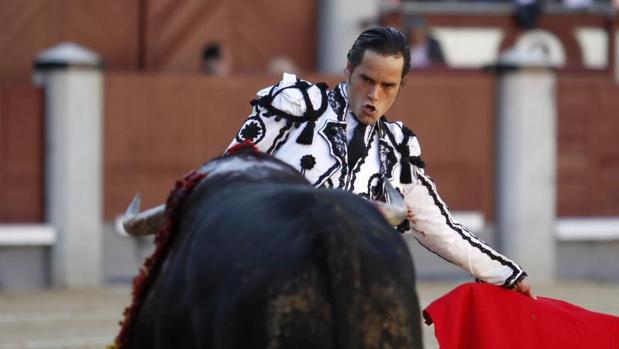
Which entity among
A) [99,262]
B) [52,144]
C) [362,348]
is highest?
[362,348]

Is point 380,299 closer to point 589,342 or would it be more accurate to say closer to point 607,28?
point 589,342

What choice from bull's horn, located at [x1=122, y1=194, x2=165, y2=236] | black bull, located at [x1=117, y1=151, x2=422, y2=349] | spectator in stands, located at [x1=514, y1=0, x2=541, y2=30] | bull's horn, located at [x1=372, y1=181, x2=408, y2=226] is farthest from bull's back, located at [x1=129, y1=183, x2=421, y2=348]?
spectator in stands, located at [x1=514, y1=0, x2=541, y2=30]

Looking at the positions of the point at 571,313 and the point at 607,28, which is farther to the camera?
the point at 607,28

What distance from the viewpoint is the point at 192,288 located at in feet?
9.14

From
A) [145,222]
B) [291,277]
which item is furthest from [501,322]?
[291,277]

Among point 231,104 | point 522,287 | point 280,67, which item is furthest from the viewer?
point 280,67

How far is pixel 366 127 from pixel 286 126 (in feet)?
0.61

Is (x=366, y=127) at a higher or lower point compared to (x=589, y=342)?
higher

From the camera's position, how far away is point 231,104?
9.96 metres

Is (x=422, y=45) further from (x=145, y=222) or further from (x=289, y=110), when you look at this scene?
(x=145, y=222)

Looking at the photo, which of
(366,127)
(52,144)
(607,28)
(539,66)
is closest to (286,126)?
(366,127)

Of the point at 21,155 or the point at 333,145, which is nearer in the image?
the point at 333,145

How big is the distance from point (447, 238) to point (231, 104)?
6.18m

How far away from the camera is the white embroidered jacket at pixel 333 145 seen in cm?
360
